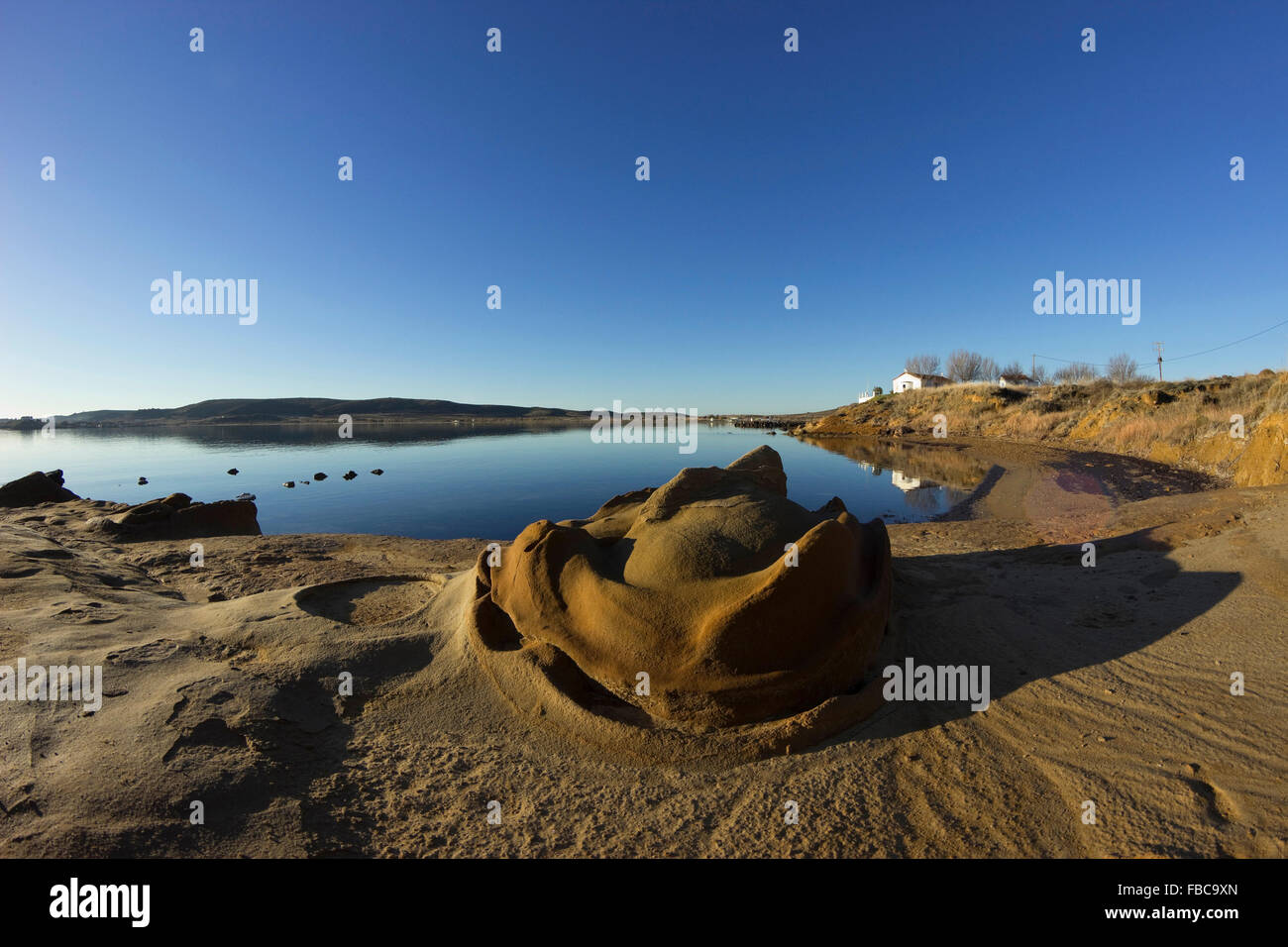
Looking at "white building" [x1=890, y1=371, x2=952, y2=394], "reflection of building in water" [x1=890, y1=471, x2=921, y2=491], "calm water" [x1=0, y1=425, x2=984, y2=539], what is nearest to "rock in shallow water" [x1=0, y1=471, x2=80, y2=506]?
"calm water" [x1=0, y1=425, x2=984, y2=539]

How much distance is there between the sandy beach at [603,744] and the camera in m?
2.95

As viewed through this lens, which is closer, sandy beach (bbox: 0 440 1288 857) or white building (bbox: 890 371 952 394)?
sandy beach (bbox: 0 440 1288 857)

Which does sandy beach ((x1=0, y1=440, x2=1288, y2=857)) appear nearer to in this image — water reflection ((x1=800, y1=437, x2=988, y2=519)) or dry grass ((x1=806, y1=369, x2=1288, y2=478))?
water reflection ((x1=800, y1=437, x2=988, y2=519))

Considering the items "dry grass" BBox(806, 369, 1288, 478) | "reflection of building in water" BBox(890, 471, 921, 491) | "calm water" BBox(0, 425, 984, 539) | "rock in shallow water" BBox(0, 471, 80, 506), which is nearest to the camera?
"rock in shallow water" BBox(0, 471, 80, 506)

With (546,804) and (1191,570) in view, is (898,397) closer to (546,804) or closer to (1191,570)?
(1191,570)

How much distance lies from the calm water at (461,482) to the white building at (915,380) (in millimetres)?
47774

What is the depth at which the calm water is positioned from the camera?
1825cm

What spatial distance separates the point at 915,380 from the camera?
268 feet

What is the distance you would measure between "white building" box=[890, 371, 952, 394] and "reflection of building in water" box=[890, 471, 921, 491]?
62338 millimetres

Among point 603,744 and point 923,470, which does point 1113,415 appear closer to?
point 923,470

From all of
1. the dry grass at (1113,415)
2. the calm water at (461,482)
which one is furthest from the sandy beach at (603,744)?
the dry grass at (1113,415)

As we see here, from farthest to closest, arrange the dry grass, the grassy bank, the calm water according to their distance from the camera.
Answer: the dry grass
the calm water
the grassy bank

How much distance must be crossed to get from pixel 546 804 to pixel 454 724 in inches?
49.0
